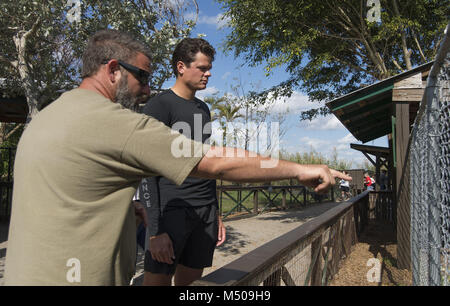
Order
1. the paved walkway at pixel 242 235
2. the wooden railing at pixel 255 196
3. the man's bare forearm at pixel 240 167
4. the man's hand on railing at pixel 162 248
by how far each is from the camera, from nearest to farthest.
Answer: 1. the man's bare forearm at pixel 240 167
2. the man's hand on railing at pixel 162 248
3. the paved walkway at pixel 242 235
4. the wooden railing at pixel 255 196

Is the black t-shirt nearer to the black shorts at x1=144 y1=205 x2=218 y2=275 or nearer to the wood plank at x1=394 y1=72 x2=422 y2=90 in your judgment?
the black shorts at x1=144 y1=205 x2=218 y2=275

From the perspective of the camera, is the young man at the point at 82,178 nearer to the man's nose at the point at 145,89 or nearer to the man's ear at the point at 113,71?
the man's ear at the point at 113,71

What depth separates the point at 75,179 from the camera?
1065 millimetres

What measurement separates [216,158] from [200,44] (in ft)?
4.35

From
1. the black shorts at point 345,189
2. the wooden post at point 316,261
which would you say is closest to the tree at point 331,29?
the wooden post at point 316,261

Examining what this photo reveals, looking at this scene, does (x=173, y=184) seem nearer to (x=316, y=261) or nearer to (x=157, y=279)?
(x=157, y=279)

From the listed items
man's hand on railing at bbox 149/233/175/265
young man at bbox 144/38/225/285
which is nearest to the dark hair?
young man at bbox 144/38/225/285

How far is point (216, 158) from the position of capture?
46.4 inches

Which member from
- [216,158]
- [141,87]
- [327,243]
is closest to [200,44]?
[141,87]

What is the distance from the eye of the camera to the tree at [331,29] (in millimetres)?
10141

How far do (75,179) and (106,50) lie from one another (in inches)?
21.2

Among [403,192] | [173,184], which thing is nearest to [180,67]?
[173,184]

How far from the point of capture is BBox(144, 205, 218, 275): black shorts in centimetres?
201

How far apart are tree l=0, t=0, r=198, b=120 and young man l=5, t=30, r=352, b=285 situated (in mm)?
5361
